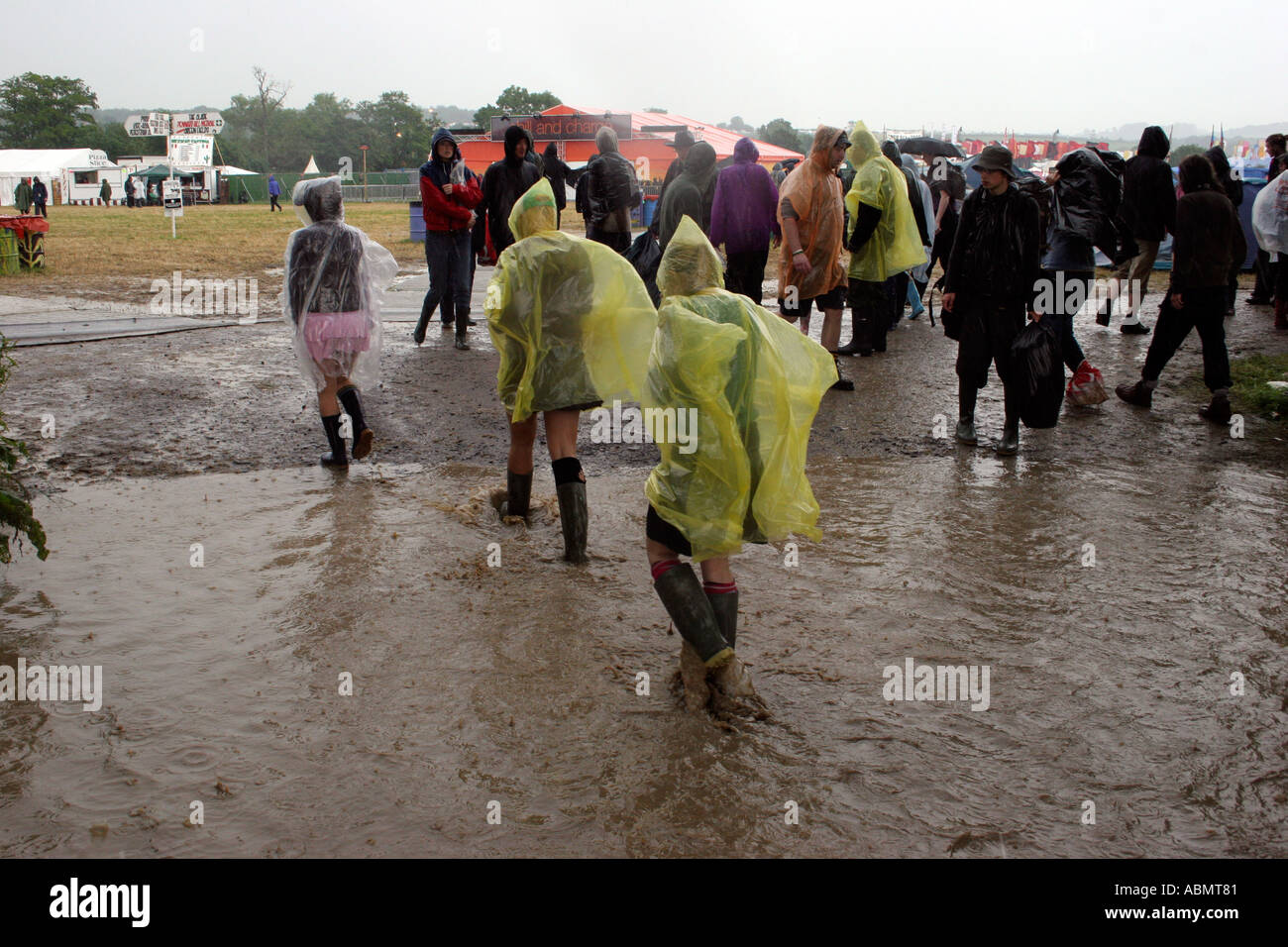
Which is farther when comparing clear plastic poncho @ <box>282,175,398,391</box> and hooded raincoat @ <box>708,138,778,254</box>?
hooded raincoat @ <box>708,138,778,254</box>

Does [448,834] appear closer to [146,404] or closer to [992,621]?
[992,621]

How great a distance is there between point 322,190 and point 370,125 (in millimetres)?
88499

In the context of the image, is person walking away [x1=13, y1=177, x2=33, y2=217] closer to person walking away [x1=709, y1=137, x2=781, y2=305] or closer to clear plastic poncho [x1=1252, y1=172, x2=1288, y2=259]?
person walking away [x1=709, y1=137, x2=781, y2=305]

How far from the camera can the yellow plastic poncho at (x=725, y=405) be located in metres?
3.15

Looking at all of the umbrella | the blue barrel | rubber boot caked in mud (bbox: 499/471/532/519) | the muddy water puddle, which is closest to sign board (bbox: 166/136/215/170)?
the blue barrel

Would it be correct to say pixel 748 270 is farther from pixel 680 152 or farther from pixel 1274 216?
pixel 1274 216

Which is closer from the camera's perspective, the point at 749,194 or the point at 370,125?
the point at 749,194

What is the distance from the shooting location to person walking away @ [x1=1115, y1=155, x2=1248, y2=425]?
22.2 ft

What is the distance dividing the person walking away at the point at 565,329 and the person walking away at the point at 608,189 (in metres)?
3.81

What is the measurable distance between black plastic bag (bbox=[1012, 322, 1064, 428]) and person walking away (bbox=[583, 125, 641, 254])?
11.4 ft

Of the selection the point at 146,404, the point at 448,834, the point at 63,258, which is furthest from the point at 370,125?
the point at 448,834

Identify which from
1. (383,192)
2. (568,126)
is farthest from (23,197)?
(568,126)

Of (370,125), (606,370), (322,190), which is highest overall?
(370,125)

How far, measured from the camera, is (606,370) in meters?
4.55
